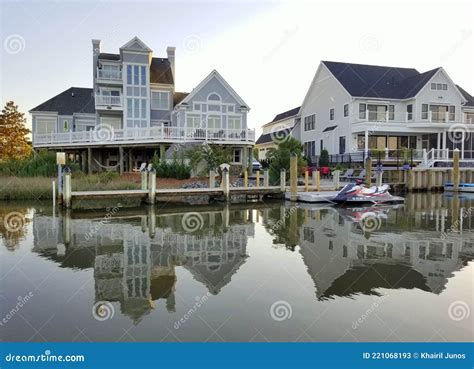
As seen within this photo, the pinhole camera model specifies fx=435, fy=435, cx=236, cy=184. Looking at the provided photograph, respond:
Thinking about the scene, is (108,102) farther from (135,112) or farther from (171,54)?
(171,54)

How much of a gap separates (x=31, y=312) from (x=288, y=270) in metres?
5.00

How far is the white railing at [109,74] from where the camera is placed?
125ft

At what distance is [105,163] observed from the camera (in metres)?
37.7

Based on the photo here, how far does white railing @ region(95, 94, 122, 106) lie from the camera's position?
37188 millimetres

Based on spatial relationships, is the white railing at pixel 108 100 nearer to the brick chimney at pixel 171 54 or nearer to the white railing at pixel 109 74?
the white railing at pixel 109 74

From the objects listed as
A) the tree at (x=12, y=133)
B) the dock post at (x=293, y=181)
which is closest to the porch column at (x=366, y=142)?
the dock post at (x=293, y=181)

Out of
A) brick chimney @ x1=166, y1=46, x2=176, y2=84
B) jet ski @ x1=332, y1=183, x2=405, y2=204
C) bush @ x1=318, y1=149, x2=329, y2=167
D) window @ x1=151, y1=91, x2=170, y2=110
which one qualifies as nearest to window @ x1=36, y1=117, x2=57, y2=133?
window @ x1=151, y1=91, x2=170, y2=110

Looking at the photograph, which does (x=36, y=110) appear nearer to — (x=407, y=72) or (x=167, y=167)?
(x=167, y=167)

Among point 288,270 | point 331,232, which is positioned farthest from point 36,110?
point 288,270

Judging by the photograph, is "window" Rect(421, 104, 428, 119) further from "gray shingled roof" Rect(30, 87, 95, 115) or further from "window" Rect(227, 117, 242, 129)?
"gray shingled roof" Rect(30, 87, 95, 115)

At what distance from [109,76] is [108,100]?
2.38 meters

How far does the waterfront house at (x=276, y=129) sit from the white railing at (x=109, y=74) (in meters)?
17.9

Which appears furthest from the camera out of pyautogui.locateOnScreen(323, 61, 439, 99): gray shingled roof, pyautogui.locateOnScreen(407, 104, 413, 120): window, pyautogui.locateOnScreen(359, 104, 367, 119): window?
pyautogui.locateOnScreen(323, 61, 439, 99): gray shingled roof

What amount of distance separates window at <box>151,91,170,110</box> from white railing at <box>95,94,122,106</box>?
2.85 meters
